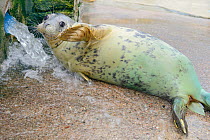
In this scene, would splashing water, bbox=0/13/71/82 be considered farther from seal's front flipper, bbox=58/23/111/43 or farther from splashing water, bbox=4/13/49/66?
seal's front flipper, bbox=58/23/111/43

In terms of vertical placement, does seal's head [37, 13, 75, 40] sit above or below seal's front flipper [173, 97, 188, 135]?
above

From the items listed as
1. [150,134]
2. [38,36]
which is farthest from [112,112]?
[38,36]

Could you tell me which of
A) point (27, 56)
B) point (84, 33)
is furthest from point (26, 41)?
point (84, 33)

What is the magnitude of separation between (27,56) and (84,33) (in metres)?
1.05

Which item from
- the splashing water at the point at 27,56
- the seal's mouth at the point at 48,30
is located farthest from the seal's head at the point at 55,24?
the splashing water at the point at 27,56

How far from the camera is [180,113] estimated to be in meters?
2.16

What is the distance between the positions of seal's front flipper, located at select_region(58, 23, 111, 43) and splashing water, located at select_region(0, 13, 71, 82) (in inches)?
20.4

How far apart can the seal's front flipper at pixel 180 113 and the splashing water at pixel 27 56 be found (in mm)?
1098

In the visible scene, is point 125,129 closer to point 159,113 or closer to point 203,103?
point 159,113

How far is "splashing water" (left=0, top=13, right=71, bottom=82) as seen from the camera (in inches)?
108

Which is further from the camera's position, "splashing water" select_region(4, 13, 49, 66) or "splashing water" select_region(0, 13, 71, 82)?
"splashing water" select_region(4, 13, 49, 66)

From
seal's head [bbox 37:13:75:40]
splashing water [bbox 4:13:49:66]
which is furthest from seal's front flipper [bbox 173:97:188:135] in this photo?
splashing water [bbox 4:13:49:66]

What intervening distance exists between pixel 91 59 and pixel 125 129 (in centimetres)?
83

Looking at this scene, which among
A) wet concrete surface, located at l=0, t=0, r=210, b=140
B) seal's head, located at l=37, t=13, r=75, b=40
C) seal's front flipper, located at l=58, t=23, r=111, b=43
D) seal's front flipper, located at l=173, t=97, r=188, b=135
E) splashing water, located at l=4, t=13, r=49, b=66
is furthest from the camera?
splashing water, located at l=4, t=13, r=49, b=66
